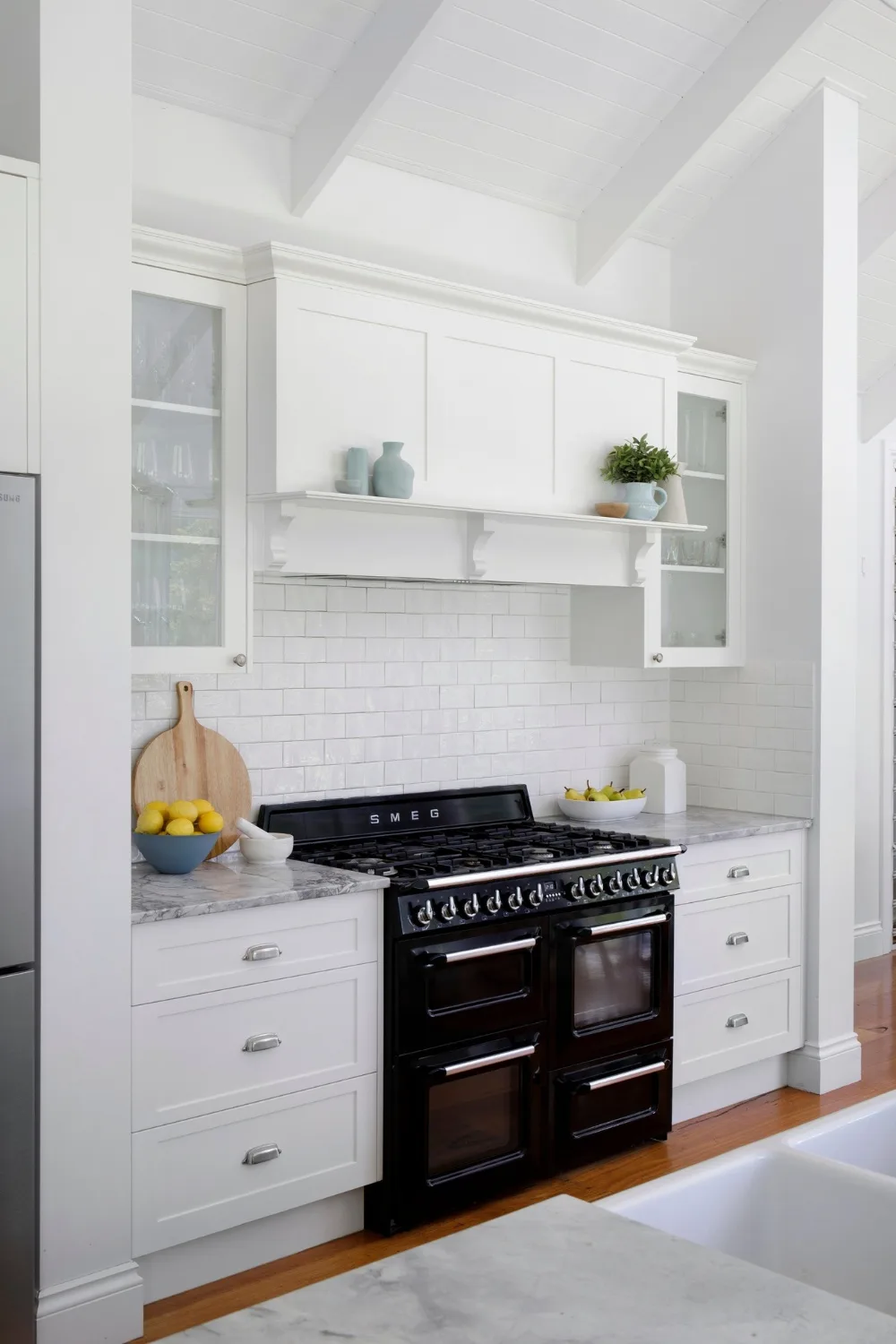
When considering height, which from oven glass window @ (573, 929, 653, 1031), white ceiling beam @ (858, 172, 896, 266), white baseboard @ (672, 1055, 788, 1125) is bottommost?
white baseboard @ (672, 1055, 788, 1125)

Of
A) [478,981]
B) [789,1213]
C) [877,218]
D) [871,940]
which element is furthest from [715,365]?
[789,1213]

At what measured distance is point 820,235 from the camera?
469cm

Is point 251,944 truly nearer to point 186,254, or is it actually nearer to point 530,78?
point 186,254

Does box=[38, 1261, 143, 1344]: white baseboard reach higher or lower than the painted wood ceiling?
lower

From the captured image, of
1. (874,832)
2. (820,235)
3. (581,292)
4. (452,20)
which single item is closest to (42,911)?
(452,20)

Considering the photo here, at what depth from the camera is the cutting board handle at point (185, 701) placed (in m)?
3.70

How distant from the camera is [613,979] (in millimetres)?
3977

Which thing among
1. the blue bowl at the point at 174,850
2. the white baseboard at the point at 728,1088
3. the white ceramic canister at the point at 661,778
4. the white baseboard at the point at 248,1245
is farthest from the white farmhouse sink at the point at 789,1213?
the white ceramic canister at the point at 661,778

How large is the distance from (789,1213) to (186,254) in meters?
2.75

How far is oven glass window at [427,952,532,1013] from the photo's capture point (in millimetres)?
3502

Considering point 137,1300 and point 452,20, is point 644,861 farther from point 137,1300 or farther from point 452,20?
point 452,20

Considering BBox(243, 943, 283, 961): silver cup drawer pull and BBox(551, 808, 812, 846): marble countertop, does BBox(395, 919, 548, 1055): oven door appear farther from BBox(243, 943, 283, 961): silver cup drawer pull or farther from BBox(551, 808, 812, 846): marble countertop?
BBox(551, 808, 812, 846): marble countertop

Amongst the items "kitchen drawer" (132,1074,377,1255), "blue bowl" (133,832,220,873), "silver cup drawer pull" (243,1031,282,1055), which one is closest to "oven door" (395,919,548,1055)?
"kitchen drawer" (132,1074,377,1255)

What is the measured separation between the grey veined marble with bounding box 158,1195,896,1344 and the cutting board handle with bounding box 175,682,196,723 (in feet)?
8.28
